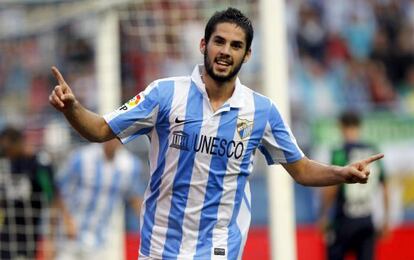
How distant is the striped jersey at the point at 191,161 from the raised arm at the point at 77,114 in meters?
Result: 0.08

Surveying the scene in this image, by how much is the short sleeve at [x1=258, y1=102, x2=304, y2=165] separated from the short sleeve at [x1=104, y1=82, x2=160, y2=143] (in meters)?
0.62

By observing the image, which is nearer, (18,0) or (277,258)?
(277,258)

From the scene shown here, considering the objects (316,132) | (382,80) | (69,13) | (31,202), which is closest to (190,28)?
(69,13)

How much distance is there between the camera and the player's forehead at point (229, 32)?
204 inches

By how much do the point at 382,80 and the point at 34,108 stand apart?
8.84 m

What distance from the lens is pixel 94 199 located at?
36.2 ft

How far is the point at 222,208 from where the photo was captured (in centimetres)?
540

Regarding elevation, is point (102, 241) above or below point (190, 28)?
below

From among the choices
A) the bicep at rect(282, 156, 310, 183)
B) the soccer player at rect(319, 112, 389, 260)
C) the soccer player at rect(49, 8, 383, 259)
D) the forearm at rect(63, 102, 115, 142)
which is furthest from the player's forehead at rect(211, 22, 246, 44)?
the soccer player at rect(319, 112, 389, 260)

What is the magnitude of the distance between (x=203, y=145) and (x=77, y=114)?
2.26 ft

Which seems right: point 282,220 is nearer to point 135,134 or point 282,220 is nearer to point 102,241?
point 102,241

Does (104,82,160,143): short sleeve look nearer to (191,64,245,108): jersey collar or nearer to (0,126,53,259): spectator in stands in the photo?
(191,64,245,108): jersey collar

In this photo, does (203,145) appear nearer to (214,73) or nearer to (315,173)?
(214,73)

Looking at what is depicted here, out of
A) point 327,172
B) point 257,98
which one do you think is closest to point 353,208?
point 327,172
